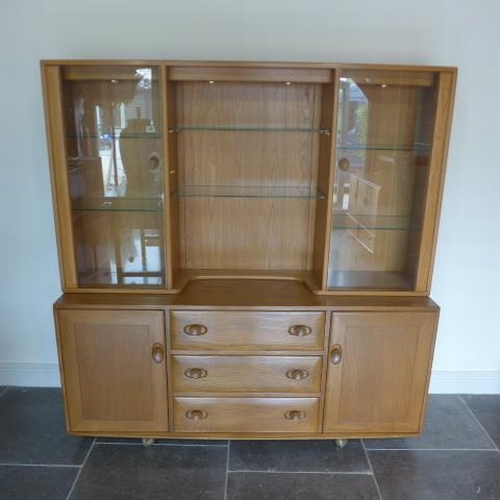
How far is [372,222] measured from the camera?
2.19 meters

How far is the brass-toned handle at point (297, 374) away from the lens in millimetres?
2012

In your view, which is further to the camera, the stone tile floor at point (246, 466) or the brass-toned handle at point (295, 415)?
the brass-toned handle at point (295, 415)

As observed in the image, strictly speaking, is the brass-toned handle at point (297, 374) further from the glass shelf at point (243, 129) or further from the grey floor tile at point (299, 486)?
the glass shelf at point (243, 129)

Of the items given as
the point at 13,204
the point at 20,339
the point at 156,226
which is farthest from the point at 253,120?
the point at 20,339

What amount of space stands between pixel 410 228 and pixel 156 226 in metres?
1.18

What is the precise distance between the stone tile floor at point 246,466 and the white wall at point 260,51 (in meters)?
0.79

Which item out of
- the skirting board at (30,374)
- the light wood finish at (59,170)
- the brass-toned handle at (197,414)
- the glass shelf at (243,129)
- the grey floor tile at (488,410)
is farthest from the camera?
the skirting board at (30,374)

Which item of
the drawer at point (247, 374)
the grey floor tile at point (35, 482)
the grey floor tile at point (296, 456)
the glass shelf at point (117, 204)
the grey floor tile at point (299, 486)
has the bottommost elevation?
the grey floor tile at point (35, 482)

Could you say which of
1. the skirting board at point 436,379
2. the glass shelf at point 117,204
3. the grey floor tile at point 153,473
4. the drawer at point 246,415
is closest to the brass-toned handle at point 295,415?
the drawer at point 246,415

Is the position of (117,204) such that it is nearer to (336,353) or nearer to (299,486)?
(336,353)

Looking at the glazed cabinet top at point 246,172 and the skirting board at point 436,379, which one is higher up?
the glazed cabinet top at point 246,172

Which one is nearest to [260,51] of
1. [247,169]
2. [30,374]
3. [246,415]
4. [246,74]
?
[246,74]

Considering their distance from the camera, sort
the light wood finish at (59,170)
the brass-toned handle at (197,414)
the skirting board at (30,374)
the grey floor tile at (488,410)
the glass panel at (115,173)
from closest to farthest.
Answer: the light wood finish at (59,170)
the glass panel at (115,173)
the brass-toned handle at (197,414)
the grey floor tile at (488,410)
the skirting board at (30,374)

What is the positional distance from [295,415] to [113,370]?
2.75 feet
